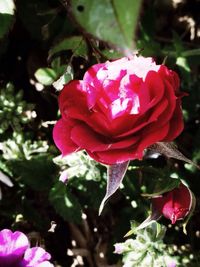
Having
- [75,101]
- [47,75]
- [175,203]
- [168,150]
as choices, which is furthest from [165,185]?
[47,75]

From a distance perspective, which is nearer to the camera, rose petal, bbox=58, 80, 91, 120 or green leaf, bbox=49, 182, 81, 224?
rose petal, bbox=58, 80, 91, 120

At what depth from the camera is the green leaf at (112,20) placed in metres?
0.51

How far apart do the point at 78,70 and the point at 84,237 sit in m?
0.41

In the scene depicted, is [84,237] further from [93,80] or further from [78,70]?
[93,80]

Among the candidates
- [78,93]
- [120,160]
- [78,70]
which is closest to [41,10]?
[78,70]

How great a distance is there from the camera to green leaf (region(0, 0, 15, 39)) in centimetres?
98

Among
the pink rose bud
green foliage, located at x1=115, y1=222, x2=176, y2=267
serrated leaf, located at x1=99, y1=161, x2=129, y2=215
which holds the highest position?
serrated leaf, located at x1=99, y1=161, x2=129, y2=215

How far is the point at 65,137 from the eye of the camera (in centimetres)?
81

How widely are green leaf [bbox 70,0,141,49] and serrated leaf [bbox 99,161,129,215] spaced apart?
0.28 metres

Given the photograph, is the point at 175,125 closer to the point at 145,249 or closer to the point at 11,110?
the point at 145,249

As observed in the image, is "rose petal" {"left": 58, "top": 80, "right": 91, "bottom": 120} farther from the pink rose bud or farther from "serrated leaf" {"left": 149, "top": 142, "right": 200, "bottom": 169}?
the pink rose bud

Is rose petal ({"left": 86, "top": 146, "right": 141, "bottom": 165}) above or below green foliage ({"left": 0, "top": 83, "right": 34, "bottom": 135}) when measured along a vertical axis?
above

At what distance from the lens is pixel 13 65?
142 cm

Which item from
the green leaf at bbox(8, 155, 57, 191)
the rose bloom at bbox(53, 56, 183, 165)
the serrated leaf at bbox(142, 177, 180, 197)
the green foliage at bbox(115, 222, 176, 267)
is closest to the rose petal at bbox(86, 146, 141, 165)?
the rose bloom at bbox(53, 56, 183, 165)
